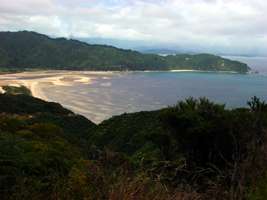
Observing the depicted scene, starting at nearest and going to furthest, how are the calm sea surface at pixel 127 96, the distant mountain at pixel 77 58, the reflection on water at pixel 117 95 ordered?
1. the calm sea surface at pixel 127 96
2. the reflection on water at pixel 117 95
3. the distant mountain at pixel 77 58

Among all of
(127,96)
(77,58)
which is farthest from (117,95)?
(77,58)

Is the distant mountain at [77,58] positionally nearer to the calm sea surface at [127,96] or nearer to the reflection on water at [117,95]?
the reflection on water at [117,95]

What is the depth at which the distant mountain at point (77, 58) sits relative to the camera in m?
154

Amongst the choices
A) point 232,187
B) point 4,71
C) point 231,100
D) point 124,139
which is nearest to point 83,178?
point 232,187

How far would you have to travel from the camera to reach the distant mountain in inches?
6053

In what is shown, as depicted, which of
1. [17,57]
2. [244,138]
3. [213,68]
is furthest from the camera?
[213,68]

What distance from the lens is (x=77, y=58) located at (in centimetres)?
16512

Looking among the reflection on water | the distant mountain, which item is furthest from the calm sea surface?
the distant mountain

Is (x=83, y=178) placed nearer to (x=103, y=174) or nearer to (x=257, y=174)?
(x=103, y=174)

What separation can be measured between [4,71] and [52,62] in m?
27.7

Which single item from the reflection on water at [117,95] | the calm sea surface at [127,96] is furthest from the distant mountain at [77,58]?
the calm sea surface at [127,96]

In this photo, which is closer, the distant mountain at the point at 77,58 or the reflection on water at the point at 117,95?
the reflection on water at the point at 117,95

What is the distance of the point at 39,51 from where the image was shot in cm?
16325

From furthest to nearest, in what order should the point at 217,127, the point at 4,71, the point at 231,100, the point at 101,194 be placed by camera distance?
the point at 4,71 → the point at 231,100 → the point at 217,127 → the point at 101,194
